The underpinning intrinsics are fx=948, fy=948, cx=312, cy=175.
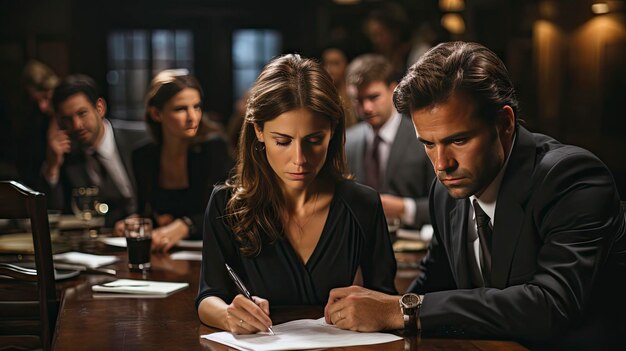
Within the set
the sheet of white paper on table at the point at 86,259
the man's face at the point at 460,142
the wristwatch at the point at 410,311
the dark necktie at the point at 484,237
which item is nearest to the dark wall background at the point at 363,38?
the sheet of white paper on table at the point at 86,259

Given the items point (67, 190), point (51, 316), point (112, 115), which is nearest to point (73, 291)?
point (51, 316)

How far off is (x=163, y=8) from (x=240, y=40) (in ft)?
3.51

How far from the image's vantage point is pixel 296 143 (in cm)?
233

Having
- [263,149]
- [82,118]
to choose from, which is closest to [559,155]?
[263,149]

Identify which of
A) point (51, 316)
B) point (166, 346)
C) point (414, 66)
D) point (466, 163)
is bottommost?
point (51, 316)

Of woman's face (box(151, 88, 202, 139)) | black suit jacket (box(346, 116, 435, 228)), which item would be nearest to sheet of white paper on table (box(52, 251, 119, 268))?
woman's face (box(151, 88, 202, 139))

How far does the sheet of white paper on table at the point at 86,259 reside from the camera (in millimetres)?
3345

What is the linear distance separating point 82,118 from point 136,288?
5.94 feet

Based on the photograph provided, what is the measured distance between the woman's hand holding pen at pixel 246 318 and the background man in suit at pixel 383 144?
2.64 metres

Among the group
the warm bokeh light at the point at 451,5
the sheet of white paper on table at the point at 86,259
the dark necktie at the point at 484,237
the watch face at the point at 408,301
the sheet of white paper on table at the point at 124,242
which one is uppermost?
the warm bokeh light at the point at 451,5

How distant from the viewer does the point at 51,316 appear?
3018 mm

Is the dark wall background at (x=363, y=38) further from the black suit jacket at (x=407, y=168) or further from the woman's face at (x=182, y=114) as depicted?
the woman's face at (x=182, y=114)

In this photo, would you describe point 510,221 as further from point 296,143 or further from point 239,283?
point 239,283

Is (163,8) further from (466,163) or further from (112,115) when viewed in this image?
(466,163)
